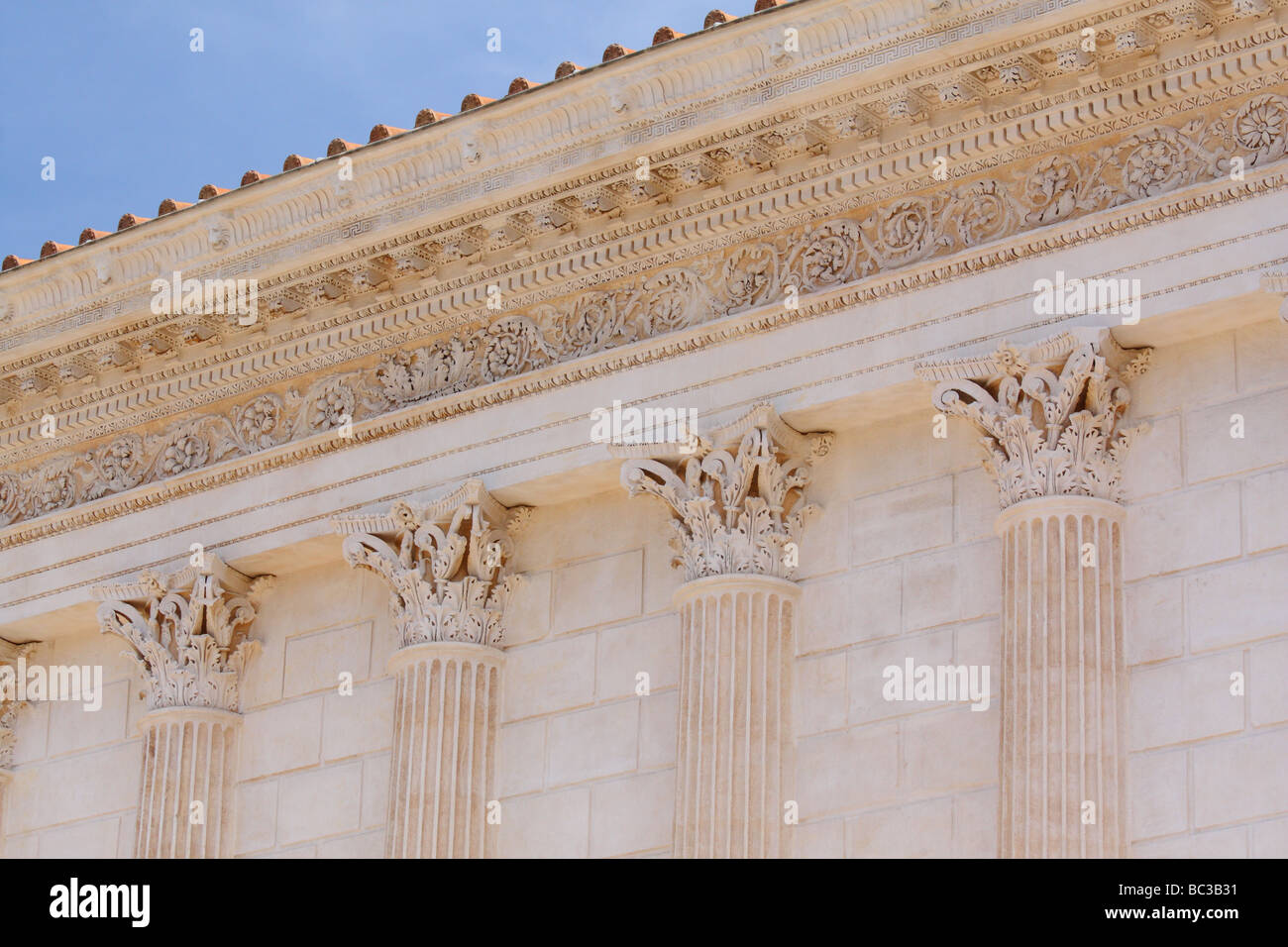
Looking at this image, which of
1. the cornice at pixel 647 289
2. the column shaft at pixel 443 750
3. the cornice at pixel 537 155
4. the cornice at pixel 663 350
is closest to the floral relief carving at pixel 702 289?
the cornice at pixel 647 289

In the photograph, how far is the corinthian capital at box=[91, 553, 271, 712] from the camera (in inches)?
779

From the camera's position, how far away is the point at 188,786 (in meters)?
19.6

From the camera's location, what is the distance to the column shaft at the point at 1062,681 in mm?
15562

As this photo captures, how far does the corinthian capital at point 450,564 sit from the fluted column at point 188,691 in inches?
53.5

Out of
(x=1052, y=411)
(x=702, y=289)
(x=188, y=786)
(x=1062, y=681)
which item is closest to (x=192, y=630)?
(x=188, y=786)

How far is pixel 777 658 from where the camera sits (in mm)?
17281

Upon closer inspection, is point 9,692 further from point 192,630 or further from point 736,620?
point 736,620

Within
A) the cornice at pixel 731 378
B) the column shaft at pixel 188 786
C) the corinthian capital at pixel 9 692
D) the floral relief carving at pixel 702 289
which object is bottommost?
the column shaft at pixel 188 786

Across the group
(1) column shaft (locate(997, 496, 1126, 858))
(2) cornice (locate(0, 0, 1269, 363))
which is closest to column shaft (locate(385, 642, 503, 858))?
(2) cornice (locate(0, 0, 1269, 363))

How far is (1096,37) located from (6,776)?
976 centimetres

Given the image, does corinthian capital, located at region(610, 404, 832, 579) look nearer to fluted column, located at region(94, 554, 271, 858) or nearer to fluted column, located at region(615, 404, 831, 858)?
fluted column, located at region(615, 404, 831, 858)

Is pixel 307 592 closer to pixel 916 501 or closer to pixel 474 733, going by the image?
pixel 474 733

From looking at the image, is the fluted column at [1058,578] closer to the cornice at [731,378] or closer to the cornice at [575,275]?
the cornice at [731,378]
